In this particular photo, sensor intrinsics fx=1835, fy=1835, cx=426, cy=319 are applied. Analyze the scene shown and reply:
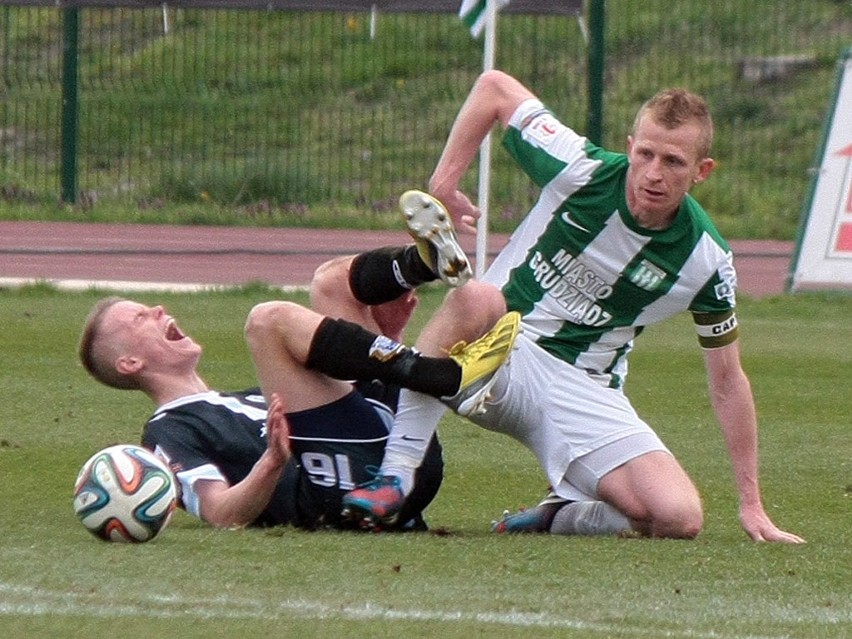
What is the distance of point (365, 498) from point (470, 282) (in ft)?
2.32

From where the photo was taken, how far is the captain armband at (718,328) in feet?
18.5

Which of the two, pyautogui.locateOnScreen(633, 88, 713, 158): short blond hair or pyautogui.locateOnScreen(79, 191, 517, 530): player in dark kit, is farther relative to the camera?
pyautogui.locateOnScreen(633, 88, 713, 158): short blond hair

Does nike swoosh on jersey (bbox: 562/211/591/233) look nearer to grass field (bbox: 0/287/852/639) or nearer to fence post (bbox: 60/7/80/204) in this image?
grass field (bbox: 0/287/852/639)

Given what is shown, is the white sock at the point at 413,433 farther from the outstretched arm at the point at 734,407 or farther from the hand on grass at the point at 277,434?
the outstretched arm at the point at 734,407

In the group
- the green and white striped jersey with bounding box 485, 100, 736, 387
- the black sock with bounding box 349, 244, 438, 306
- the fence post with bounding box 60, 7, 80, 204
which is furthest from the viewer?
the fence post with bounding box 60, 7, 80, 204

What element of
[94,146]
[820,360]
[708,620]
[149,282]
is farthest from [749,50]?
[708,620]

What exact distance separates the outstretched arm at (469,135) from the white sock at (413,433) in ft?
1.85

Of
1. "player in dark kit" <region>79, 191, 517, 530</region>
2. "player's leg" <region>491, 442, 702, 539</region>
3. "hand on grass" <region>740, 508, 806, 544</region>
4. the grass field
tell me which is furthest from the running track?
"hand on grass" <region>740, 508, 806, 544</region>

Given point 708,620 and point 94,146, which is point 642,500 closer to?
point 708,620

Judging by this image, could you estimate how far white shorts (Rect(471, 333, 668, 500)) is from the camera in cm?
562

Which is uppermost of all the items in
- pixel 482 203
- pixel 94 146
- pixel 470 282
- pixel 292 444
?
pixel 470 282

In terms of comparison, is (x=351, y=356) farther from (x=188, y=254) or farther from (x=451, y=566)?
(x=188, y=254)

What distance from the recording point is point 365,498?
209 inches

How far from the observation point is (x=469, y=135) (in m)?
5.63
